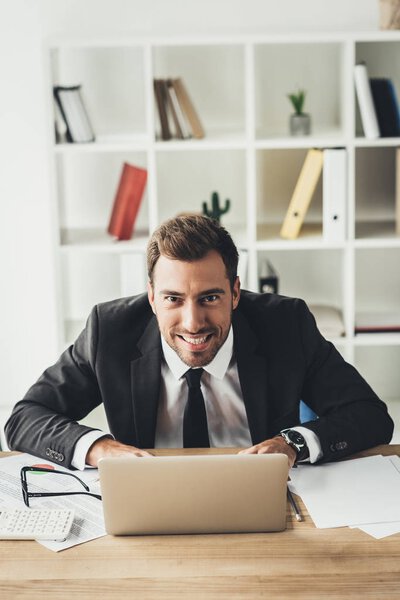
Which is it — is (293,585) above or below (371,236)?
below

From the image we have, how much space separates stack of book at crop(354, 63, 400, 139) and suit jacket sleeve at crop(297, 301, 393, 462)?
1338mm

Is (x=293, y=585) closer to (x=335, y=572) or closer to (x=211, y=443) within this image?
(x=335, y=572)

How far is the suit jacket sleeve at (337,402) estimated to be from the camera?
182 cm

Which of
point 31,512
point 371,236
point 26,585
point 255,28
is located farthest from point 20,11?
point 26,585

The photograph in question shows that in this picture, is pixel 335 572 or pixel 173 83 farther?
pixel 173 83

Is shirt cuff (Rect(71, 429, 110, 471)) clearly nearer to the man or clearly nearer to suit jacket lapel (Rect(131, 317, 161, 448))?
the man

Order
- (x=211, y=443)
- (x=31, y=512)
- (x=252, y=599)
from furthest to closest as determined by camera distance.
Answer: (x=211, y=443), (x=31, y=512), (x=252, y=599)

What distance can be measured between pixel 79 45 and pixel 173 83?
386mm

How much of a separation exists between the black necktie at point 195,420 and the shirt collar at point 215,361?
0.14 feet

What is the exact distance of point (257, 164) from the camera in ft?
11.7

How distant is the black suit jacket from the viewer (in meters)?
2.01

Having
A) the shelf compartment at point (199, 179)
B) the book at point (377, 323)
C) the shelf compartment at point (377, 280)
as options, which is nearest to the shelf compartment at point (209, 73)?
the shelf compartment at point (199, 179)

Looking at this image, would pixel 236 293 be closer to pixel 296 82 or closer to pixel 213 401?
pixel 213 401

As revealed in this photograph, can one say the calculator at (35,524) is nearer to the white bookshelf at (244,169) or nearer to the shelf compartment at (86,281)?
the white bookshelf at (244,169)
